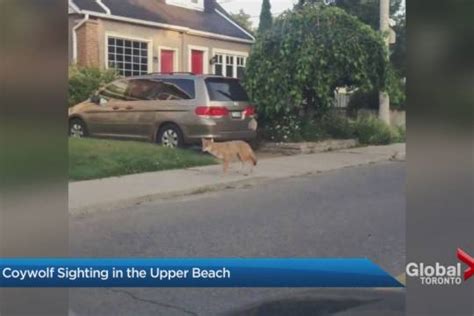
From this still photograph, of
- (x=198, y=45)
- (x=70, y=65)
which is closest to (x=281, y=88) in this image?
(x=198, y=45)

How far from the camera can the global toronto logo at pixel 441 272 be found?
236cm

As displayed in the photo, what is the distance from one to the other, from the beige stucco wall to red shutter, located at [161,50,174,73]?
0.02 metres

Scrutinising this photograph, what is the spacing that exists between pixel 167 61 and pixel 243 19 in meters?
0.32

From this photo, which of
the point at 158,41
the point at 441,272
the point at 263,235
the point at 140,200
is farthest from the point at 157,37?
the point at 441,272

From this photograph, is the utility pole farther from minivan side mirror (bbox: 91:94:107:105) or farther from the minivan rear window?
minivan side mirror (bbox: 91:94:107:105)

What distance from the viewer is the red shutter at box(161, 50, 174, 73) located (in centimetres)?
245

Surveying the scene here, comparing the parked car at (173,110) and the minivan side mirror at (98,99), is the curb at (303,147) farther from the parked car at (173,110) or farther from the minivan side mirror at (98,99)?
the minivan side mirror at (98,99)

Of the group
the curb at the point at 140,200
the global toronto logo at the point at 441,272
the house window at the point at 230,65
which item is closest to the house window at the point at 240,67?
the house window at the point at 230,65

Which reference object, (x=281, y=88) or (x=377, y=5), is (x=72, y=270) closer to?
(x=281, y=88)

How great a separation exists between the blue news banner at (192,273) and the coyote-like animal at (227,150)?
379 millimetres

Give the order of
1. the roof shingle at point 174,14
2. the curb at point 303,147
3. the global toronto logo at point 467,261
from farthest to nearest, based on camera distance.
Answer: the curb at point 303,147
the roof shingle at point 174,14
the global toronto logo at point 467,261

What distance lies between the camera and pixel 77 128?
7.91 feet

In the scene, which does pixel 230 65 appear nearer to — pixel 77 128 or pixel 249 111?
pixel 249 111

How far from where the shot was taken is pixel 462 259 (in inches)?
92.4
